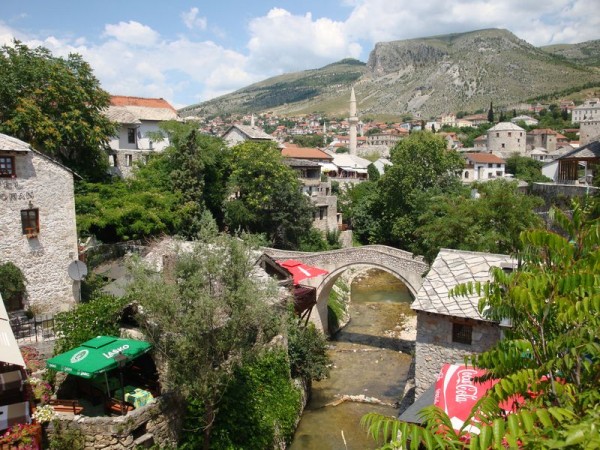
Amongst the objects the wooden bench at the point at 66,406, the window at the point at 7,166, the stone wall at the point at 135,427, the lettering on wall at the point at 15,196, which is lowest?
the stone wall at the point at 135,427

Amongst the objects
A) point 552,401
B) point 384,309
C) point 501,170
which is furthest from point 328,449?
point 501,170

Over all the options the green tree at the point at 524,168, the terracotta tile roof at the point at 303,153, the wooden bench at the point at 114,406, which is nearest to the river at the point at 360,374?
the wooden bench at the point at 114,406

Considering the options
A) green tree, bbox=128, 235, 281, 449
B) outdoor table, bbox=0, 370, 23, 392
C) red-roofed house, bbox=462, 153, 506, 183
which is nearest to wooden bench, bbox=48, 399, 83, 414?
outdoor table, bbox=0, 370, 23, 392

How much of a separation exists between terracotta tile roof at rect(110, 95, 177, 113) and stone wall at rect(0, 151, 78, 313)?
77.3ft

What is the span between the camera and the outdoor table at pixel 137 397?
1205 centimetres

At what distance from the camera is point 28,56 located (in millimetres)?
24297

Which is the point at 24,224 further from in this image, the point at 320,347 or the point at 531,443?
the point at 531,443

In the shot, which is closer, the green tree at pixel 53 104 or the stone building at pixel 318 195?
the green tree at pixel 53 104

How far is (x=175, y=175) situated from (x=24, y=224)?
545 inches

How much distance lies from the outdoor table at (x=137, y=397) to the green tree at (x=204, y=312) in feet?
2.18

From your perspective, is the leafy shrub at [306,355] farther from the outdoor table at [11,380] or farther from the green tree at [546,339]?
the green tree at [546,339]

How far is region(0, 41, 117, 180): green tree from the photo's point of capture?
2291cm

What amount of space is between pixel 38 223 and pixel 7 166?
2.15 metres

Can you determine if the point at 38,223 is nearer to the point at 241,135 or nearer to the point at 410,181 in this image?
the point at 410,181
